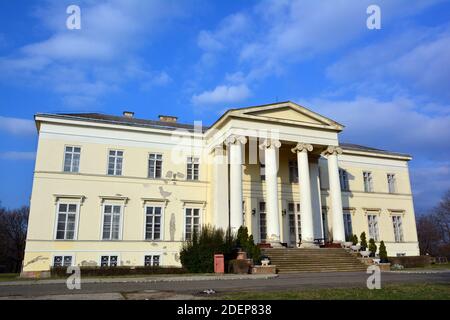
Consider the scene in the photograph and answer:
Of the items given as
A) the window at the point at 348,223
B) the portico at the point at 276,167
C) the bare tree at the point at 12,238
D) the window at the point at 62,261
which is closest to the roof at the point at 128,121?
the portico at the point at 276,167

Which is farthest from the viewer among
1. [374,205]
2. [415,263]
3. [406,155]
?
[406,155]

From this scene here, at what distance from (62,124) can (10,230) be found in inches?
1754

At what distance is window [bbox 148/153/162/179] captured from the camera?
2720 cm

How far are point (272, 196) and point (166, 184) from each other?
7703mm

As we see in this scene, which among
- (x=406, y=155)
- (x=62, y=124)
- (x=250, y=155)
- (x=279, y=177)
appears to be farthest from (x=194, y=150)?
(x=406, y=155)

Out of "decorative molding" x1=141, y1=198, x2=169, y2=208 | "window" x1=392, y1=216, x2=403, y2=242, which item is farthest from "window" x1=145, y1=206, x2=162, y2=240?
"window" x1=392, y1=216, x2=403, y2=242

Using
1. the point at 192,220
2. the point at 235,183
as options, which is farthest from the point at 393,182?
the point at 192,220

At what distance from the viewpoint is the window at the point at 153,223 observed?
25938mm

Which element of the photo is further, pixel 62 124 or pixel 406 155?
pixel 406 155

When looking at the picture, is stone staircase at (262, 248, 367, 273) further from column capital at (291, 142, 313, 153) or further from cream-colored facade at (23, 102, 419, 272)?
column capital at (291, 142, 313, 153)

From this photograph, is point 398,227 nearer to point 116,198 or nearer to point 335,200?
point 335,200

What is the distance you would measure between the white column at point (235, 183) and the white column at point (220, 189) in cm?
167
